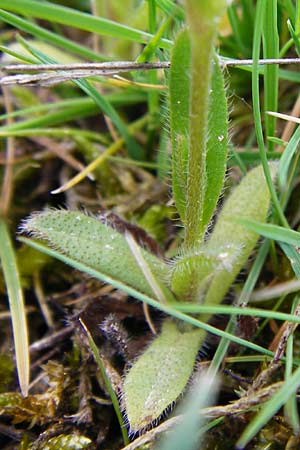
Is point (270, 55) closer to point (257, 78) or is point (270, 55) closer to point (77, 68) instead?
point (257, 78)

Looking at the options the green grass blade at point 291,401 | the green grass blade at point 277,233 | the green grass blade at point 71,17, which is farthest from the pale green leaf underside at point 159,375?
the green grass blade at point 71,17

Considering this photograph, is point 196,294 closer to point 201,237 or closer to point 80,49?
point 201,237

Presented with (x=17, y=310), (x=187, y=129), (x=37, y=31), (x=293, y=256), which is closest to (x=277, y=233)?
(x=293, y=256)

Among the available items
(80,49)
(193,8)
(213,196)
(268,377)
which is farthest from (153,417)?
(80,49)

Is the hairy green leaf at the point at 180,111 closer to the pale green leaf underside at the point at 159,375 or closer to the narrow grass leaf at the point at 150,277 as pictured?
the narrow grass leaf at the point at 150,277

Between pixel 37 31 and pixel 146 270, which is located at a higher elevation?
pixel 37 31

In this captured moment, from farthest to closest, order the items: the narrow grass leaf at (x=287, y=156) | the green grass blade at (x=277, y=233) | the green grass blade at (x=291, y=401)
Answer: the narrow grass leaf at (x=287, y=156)
the green grass blade at (x=277, y=233)
the green grass blade at (x=291, y=401)

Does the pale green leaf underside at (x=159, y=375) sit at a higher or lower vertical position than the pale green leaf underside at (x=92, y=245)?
lower
